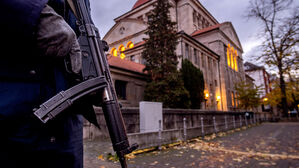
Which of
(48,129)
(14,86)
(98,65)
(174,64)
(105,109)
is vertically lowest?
(48,129)

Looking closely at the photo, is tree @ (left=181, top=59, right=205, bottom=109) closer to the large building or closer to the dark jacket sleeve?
the large building

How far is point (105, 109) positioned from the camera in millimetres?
1309

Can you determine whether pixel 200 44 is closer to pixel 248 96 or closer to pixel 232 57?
pixel 248 96

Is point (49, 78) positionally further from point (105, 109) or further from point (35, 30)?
point (105, 109)

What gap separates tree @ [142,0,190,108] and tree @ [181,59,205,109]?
82.0 inches

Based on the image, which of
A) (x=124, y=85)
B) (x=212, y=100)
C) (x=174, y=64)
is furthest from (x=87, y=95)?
(x=212, y=100)

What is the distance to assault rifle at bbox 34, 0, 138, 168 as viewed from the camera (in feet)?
3.77

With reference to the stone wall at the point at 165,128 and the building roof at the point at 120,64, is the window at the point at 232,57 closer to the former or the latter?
the stone wall at the point at 165,128

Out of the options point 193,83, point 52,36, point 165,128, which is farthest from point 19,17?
point 193,83

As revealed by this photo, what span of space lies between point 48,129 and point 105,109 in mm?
382

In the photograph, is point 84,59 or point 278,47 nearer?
point 84,59

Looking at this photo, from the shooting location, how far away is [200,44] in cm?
2919

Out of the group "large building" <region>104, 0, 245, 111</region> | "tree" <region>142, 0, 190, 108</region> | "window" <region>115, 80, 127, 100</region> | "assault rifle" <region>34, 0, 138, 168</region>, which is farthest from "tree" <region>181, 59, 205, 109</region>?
"assault rifle" <region>34, 0, 138, 168</region>

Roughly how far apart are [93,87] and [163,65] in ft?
58.3
